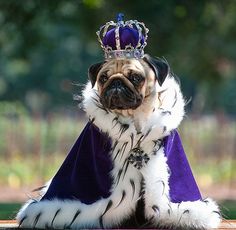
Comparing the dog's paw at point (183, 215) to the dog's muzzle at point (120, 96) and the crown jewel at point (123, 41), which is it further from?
the crown jewel at point (123, 41)

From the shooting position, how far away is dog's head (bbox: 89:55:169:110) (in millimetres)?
4734

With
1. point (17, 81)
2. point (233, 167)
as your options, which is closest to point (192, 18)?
point (233, 167)

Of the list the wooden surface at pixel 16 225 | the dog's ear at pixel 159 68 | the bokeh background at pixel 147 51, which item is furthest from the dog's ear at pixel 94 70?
the bokeh background at pixel 147 51

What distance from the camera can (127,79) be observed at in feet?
15.6

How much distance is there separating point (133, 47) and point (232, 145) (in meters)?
11.9

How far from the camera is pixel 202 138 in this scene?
1650 centimetres

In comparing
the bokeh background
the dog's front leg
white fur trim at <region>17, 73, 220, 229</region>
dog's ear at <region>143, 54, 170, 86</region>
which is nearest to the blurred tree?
the bokeh background

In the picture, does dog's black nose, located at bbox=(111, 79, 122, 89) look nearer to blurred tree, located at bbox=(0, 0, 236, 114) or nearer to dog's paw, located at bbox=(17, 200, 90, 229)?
dog's paw, located at bbox=(17, 200, 90, 229)

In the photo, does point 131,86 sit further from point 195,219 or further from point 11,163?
point 11,163

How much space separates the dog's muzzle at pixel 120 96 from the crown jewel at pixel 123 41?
0.20 m

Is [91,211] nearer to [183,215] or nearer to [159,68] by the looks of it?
[183,215]

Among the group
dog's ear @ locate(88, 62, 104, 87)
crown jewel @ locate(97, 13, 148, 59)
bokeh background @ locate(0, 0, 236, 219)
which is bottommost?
bokeh background @ locate(0, 0, 236, 219)

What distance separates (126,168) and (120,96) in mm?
420

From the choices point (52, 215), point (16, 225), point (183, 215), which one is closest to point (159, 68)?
point (183, 215)
